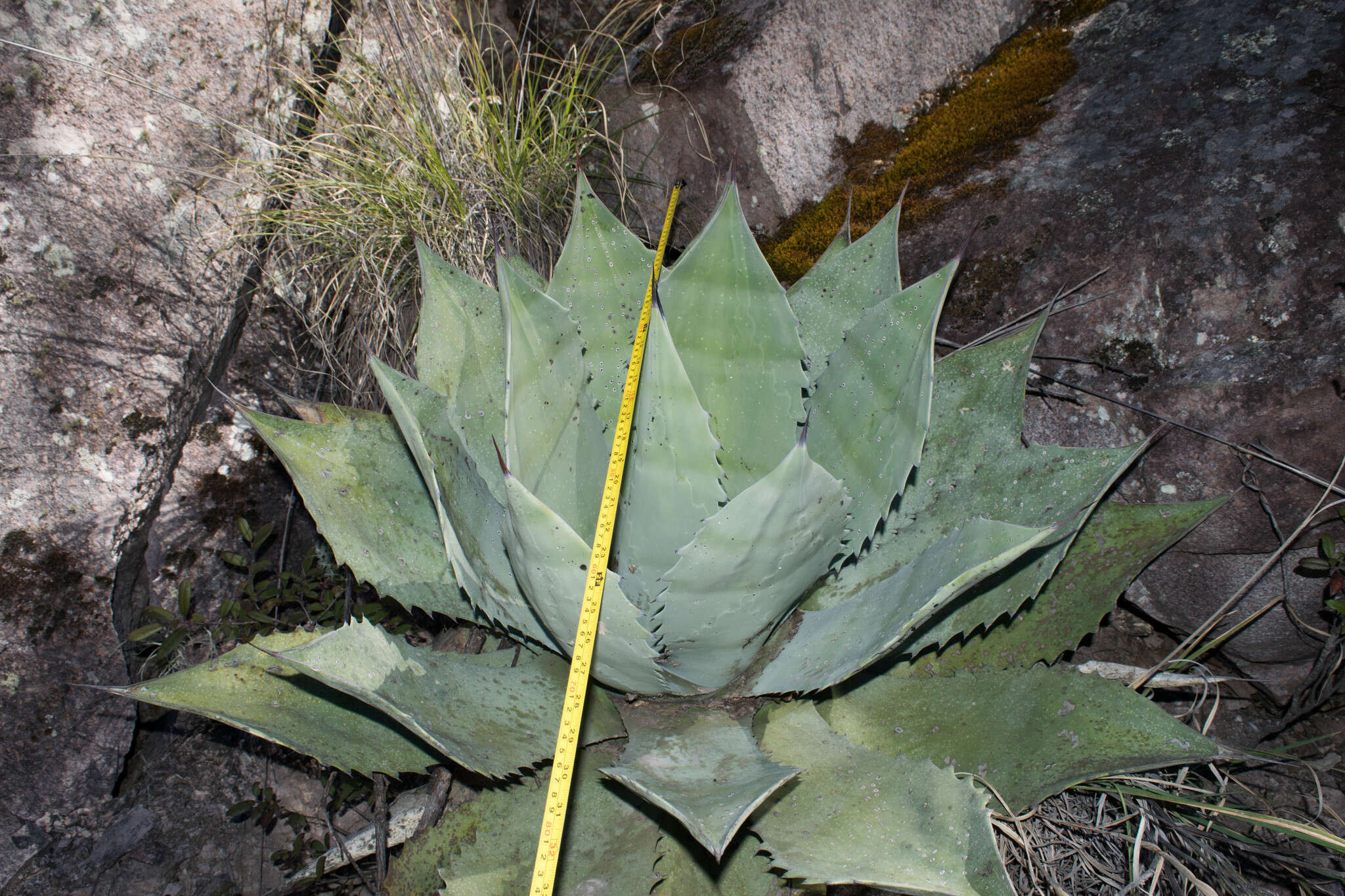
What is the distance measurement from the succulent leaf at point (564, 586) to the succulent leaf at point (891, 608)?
0.73ft

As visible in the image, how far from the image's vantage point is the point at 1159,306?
143 cm

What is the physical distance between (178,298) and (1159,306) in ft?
6.70

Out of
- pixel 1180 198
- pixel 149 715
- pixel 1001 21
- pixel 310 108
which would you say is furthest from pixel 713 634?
pixel 310 108

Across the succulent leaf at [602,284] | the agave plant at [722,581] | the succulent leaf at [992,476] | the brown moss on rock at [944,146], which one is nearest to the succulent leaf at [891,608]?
the agave plant at [722,581]

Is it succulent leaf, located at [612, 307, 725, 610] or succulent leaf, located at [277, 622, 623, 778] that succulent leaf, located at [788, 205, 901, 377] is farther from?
succulent leaf, located at [277, 622, 623, 778]

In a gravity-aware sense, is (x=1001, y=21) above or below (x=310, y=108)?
below

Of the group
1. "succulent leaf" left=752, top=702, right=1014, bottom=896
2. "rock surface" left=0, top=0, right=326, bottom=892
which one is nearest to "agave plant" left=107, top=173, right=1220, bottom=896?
"succulent leaf" left=752, top=702, right=1014, bottom=896

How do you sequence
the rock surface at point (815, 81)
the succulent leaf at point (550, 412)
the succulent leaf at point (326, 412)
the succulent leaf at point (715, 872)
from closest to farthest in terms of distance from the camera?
the succulent leaf at point (715, 872), the succulent leaf at point (550, 412), the succulent leaf at point (326, 412), the rock surface at point (815, 81)

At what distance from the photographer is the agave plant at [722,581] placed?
0.96 meters

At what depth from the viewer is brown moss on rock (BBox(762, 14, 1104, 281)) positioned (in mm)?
1795

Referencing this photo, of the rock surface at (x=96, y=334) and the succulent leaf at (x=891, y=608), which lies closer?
the succulent leaf at (x=891, y=608)

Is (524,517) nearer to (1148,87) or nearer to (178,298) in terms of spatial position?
(178,298)

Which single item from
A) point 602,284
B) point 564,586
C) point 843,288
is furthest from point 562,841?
point 843,288

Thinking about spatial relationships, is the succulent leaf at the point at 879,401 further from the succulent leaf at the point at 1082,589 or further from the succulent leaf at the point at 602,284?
the succulent leaf at the point at 602,284
